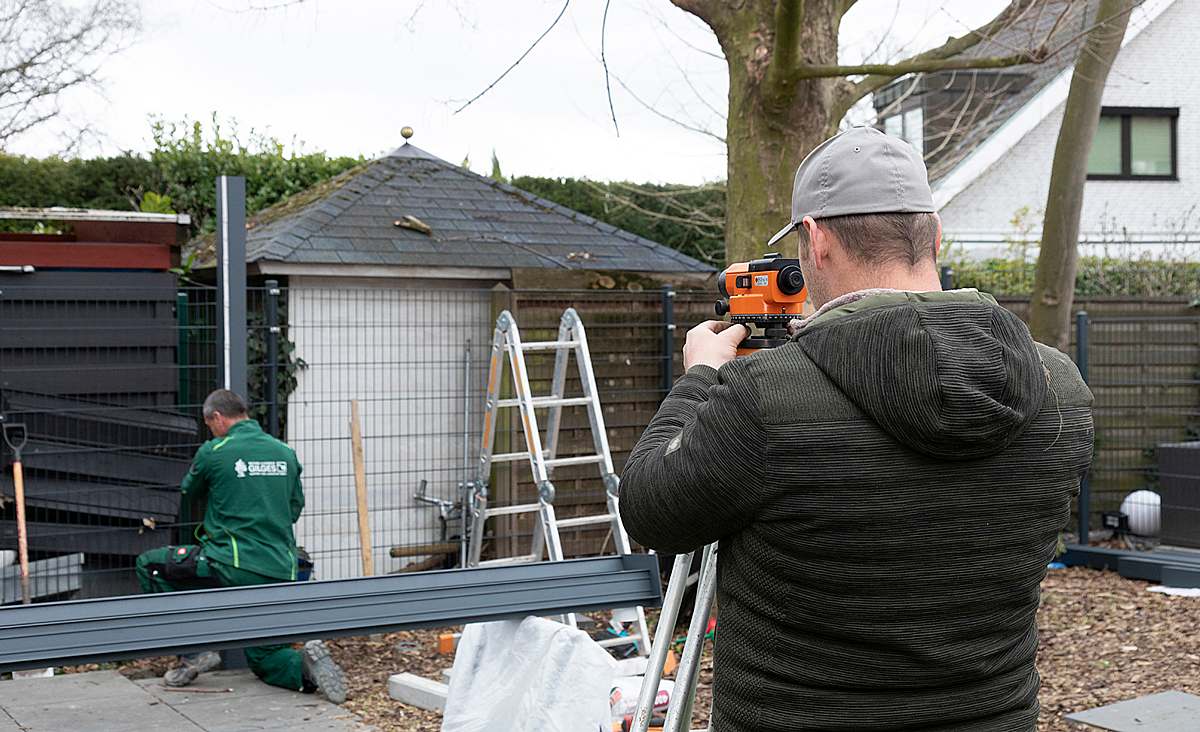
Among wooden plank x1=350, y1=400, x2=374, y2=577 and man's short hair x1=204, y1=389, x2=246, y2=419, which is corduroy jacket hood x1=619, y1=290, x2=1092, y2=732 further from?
wooden plank x1=350, y1=400, x2=374, y2=577

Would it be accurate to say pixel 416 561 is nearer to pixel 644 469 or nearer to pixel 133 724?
pixel 133 724

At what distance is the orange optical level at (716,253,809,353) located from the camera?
257 centimetres

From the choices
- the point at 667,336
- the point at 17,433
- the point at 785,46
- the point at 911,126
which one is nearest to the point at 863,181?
the point at 785,46

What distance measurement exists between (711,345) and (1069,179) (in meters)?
6.50

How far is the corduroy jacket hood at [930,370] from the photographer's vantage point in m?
1.79

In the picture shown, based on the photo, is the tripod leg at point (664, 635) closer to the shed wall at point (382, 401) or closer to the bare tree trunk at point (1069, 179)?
the bare tree trunk at point (1069, 179)

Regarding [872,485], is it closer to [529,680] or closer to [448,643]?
[529,680]

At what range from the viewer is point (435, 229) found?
1018cm

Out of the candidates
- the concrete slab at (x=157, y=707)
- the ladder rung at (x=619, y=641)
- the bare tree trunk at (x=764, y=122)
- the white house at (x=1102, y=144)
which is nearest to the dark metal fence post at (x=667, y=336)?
the ladder rung at (x=619, y=641)

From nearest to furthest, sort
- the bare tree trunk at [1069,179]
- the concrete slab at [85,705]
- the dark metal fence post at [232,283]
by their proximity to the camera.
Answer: the concrete slab at [85,705]
the bare tree trunk at [1069,179]
the dark metal fence post at [232,283]

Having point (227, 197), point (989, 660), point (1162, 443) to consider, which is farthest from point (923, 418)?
point (1162, 443)

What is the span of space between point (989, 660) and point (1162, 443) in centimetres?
966

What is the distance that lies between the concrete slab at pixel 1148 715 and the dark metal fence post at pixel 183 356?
5.84m

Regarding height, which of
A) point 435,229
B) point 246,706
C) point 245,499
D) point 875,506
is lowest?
point 246,706
